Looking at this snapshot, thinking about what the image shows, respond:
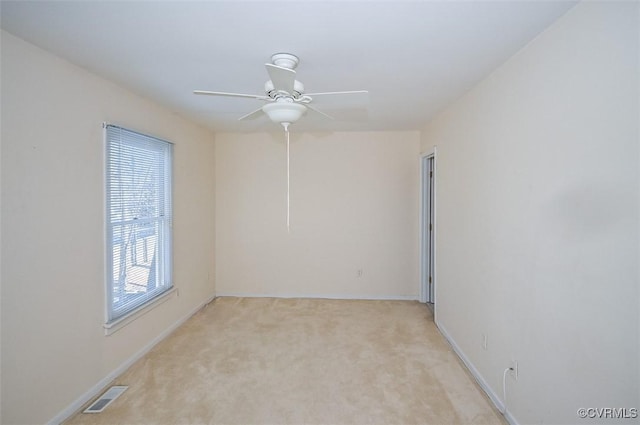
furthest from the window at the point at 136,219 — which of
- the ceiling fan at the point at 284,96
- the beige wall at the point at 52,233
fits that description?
the ceiling fan at the point at 284,96

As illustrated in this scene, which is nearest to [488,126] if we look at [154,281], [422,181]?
[422,181]

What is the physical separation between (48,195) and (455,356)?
3.50 m

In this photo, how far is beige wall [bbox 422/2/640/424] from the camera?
1232mm

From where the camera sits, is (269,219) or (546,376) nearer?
(546,376)

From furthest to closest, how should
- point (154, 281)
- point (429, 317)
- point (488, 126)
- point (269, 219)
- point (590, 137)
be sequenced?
point (269, 219) < point (429, 317) < point (154, 281) < point (488, 126) < point (590, 137)

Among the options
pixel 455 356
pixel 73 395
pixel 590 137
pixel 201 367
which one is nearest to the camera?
pixel 590 137

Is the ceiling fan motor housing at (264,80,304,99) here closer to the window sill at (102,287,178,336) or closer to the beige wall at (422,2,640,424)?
the beige wall at (422,2,640,424)

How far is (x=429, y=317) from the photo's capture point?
3869mm

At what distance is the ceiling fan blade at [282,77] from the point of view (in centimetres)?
153

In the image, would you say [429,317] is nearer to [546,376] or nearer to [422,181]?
[422,181]

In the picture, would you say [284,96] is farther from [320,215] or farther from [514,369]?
[320,215]

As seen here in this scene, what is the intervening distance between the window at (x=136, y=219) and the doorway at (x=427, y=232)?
3.30 meters

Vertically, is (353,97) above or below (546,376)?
above

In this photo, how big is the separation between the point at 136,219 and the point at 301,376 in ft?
6.77
